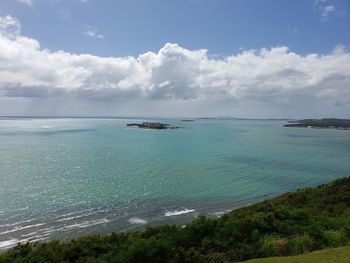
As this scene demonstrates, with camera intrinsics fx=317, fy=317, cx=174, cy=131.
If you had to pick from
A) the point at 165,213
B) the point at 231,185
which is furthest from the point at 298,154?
the point at 165,213

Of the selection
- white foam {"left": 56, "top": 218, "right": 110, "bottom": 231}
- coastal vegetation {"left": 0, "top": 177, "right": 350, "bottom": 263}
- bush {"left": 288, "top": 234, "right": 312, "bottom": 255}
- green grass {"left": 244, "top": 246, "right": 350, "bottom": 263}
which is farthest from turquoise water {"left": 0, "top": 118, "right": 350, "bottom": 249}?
green grass {"left": 244, "top": 246, "right": 350, "bottom": 263}

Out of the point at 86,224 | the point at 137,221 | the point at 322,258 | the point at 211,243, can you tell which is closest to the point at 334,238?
the point at 322,258

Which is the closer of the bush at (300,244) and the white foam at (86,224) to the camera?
the bush at (300,244)

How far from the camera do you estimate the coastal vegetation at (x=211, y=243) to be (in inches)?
698

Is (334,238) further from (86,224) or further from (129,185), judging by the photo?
(129,185)

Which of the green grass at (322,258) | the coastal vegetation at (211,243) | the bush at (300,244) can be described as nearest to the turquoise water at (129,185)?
the coastal vegetation at (211,243)

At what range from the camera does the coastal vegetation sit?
17.7 m

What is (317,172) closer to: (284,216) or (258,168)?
(258,168)

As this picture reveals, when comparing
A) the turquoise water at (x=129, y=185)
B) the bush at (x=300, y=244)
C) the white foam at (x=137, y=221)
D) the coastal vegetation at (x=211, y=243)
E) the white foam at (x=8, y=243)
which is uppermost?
the bush at (x=300, y=244)

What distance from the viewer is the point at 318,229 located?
70.1ft

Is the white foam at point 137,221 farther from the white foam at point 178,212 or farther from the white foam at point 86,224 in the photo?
the white foam at point 178,212

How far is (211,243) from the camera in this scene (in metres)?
20.2

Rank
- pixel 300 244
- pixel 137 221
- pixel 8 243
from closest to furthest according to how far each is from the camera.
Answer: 1. pixel 300 244
2. pixel 8 243
3. pixel 137 221

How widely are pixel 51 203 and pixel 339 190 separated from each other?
3631 cm
